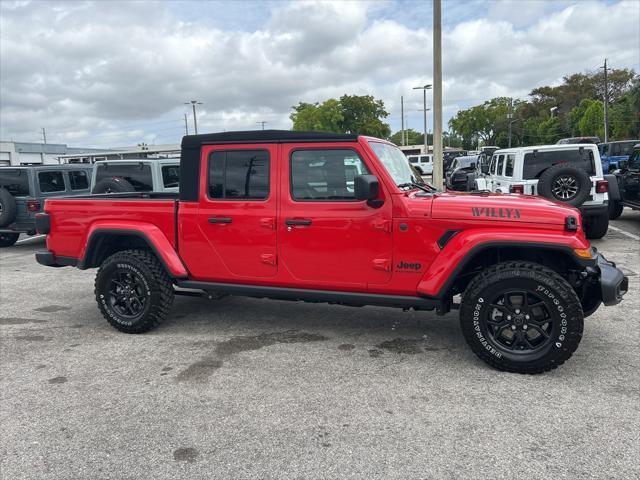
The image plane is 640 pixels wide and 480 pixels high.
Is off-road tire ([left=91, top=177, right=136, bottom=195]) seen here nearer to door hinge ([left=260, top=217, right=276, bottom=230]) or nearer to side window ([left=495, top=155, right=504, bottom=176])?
door hinge ([left=260, top=217, right=276, bottom=230])

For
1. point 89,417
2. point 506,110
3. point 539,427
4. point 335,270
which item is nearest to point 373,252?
point 335,270

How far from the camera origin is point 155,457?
2.87 metres

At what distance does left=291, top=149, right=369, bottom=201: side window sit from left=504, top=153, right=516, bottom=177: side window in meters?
6.58

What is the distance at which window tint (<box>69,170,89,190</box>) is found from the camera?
1145 centimetres

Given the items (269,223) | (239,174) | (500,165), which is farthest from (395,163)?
(500,165)

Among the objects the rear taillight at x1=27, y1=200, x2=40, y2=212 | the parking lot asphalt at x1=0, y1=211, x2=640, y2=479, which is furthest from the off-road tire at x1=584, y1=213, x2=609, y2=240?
the rear taillight at x1=27, y1=200, x2=40, y2=212

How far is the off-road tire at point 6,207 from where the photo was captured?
974 centimetres

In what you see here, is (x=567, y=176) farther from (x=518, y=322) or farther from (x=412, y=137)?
(x=412, y=137)

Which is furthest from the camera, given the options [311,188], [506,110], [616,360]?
[506,110]

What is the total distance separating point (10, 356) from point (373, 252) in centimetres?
331

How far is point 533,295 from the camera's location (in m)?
3.78

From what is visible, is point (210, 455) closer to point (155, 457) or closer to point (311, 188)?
point (155, 457)

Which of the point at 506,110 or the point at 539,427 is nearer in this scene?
the point at 539,427

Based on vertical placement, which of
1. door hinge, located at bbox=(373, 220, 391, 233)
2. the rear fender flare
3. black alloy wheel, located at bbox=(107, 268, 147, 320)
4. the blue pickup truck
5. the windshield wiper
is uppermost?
the blue pickup truck
